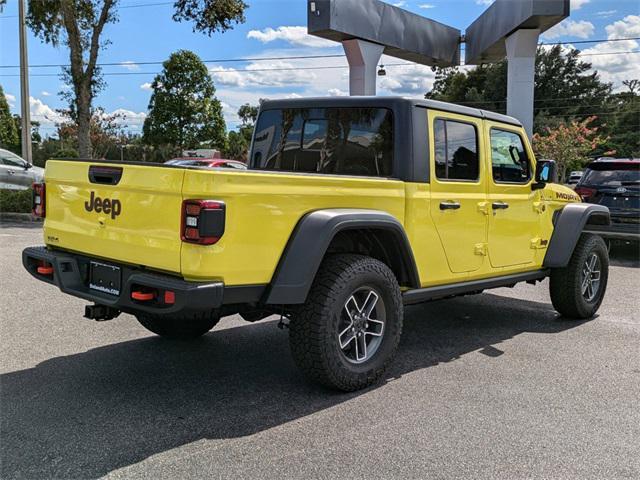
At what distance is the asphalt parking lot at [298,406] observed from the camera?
300cm

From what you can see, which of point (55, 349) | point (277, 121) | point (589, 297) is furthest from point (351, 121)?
point (589, 297)

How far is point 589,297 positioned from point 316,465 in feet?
14.4

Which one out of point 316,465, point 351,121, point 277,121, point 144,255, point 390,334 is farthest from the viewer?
point 277,121

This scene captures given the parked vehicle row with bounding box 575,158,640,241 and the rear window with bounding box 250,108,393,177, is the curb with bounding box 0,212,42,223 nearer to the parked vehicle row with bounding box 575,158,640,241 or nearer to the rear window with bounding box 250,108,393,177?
the rear window with bounding box 250,108,393,177

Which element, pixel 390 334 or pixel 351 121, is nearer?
pixel 390 334

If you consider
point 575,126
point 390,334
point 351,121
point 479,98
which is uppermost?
point 479,98

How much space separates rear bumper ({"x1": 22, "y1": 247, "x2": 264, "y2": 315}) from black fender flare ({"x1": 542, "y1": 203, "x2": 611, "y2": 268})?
3424 mm

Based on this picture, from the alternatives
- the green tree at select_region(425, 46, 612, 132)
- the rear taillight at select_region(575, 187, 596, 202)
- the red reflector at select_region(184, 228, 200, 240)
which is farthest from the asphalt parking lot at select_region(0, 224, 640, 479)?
the green tree at select_region(425, 46, 612, 132)

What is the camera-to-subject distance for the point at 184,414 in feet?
11.6

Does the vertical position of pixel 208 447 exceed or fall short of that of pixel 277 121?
it falls short

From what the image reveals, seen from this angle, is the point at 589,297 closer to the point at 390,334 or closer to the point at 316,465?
the point at 390,334

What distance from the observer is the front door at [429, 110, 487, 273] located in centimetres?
455

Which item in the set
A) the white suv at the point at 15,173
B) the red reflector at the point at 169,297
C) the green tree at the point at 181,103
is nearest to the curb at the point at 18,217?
the white suv at the point at 15,173

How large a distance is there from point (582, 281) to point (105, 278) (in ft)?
15.2
